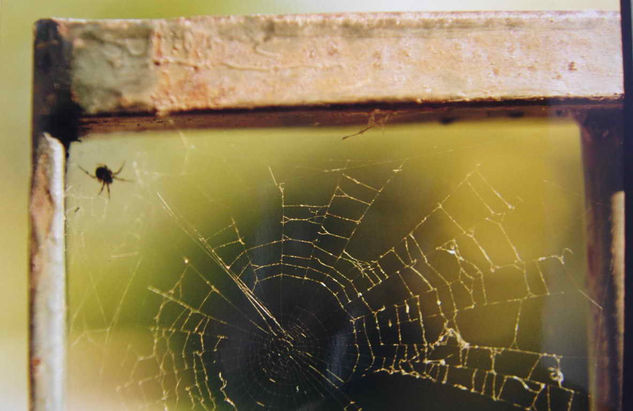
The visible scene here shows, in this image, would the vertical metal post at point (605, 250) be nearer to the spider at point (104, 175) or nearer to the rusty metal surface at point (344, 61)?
the rusty metal surface at point (344, 61)

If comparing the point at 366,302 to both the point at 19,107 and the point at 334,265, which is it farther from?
the point at 19,107

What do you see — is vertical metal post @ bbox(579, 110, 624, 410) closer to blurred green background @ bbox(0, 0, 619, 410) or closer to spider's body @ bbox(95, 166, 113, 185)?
blurred green background @ bbox(0, 0, 619, 410)

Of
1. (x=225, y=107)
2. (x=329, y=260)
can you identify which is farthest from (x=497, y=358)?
(x=225, y=107)

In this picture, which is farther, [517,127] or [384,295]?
[384,295]

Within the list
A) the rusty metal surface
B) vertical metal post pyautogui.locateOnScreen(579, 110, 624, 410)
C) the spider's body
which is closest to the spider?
the spider's body

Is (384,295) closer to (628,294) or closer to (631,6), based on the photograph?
(628,294)

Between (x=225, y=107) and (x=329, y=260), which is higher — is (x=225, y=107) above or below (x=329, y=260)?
above
